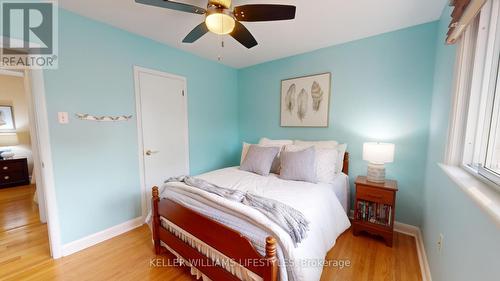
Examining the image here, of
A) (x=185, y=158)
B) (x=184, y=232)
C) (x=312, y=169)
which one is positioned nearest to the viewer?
(x=184, y=232)

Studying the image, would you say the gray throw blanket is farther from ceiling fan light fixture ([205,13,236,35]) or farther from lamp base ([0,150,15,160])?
lamp base ([0,150,15,160])

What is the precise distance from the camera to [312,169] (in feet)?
6.95

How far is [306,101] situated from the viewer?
2.87 metres

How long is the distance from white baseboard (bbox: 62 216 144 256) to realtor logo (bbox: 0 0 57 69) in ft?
5.65

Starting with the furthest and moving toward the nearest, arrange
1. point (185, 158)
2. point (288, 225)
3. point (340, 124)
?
point (185, 158), point (340, 124), point (288, 225)

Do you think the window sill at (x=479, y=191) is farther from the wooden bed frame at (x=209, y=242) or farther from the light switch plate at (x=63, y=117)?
the light switch plate at (x=63, y=117)

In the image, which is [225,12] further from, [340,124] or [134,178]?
[134,178]

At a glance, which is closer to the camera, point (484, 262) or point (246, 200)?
point (484, 262)

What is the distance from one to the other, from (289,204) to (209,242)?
646mm

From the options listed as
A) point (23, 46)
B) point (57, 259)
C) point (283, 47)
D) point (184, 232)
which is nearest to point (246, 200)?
point (184, 232)

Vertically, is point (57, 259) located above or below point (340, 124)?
below

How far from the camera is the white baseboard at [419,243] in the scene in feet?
5.10

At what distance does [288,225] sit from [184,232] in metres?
0.87

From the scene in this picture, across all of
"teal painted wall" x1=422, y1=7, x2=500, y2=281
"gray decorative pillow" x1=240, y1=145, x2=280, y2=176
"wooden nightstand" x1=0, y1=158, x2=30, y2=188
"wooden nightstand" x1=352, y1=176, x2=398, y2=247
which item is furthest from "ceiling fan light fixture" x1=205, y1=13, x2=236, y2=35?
"wooden nightstand" x1=0, y1=158, x2=30, y2=188
